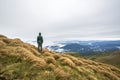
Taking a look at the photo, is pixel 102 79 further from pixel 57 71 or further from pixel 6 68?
pixel 6 68

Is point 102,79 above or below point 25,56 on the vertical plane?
below

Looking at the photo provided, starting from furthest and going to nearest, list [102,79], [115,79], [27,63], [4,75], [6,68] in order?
[115,79], [102,79], [27,63], [6,68], [4,75]

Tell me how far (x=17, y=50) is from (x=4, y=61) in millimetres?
3408

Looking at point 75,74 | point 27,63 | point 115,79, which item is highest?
point 27,63

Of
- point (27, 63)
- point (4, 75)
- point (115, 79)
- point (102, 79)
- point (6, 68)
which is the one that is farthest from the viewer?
point (115, 79)

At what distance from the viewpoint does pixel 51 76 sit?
17.7 m

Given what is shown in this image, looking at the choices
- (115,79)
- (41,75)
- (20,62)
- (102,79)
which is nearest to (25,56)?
(20,62)

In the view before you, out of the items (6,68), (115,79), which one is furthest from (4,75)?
(115,79)

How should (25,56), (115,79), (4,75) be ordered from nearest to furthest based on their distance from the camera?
(4,75), (25,56), (115,79)

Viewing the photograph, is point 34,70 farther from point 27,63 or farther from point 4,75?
point 4,75

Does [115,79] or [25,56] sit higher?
[25,56]

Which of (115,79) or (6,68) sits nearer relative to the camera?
(6,68)

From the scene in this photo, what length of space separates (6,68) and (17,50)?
5.28m

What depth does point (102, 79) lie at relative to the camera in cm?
2320
